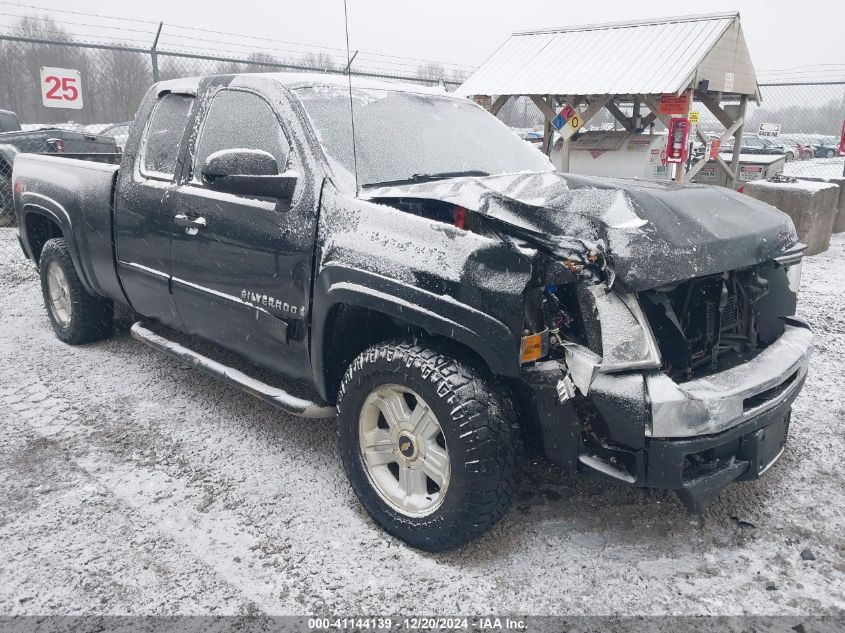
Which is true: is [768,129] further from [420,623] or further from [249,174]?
[420,623]

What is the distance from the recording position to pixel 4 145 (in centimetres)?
980

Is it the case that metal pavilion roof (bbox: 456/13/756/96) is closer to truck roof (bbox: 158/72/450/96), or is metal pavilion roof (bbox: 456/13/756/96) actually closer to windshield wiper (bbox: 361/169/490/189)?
truck roof (bbox: 158/72/450/96)

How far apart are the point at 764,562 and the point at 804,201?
6.73 m

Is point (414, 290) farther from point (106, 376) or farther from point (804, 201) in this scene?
point (804, 201)

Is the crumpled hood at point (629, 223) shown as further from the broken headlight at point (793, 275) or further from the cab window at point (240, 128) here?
the cab window at point (240, 128)

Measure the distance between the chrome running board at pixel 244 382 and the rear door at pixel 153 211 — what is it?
14 cm

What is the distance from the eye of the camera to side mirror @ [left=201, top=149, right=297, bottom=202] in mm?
2863

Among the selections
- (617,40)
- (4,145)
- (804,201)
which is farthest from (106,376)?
(617,40)

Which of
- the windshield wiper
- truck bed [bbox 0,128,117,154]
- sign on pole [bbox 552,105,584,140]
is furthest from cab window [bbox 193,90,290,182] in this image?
sign on pole [bbox 552,105,584,140]

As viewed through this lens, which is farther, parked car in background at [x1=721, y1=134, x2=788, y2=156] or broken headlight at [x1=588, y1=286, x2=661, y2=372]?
parked car in background at [x1=721, y1=134, x2=788, y2=156]

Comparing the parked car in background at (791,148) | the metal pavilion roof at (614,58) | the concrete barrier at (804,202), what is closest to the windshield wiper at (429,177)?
the concrete barrier at (804,202)

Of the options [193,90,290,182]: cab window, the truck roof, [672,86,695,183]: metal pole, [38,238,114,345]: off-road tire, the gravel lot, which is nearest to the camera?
the gravel lot

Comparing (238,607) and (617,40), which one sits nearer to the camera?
(238,607)

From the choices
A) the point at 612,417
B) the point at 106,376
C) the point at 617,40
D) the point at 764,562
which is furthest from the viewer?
the point at 617,40
